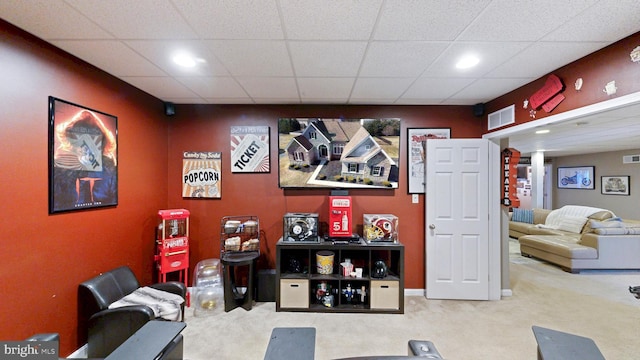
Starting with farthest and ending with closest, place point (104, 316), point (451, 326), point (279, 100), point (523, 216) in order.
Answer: point (523, 216), point (279, 100), point (451, 326), point (104, 316)

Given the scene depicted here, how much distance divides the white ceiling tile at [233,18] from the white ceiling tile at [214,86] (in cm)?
84

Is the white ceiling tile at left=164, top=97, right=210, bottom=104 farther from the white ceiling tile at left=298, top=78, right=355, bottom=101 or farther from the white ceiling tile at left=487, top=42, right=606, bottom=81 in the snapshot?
the white ceiling tile at left=487, top=42, right=606, bottom=81

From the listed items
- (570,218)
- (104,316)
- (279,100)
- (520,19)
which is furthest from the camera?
(570,218)

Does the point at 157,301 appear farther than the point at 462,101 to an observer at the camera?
No

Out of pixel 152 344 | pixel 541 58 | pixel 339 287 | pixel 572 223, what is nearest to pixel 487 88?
pixel 541 58

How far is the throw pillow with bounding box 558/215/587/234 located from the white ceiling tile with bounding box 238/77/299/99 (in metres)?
6.60

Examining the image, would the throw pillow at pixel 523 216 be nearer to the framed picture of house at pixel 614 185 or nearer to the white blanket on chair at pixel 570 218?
the white blanket on chair at pixel 570 218

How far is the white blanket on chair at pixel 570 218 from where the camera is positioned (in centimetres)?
542

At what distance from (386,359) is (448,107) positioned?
3532 millimetres

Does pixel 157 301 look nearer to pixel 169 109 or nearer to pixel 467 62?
pixel 169 109

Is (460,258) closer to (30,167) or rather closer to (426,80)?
(426,80)

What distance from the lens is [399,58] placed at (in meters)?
2.16

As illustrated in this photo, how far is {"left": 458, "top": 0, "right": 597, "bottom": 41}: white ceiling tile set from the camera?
1501mm

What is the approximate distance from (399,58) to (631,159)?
28.8 feet
